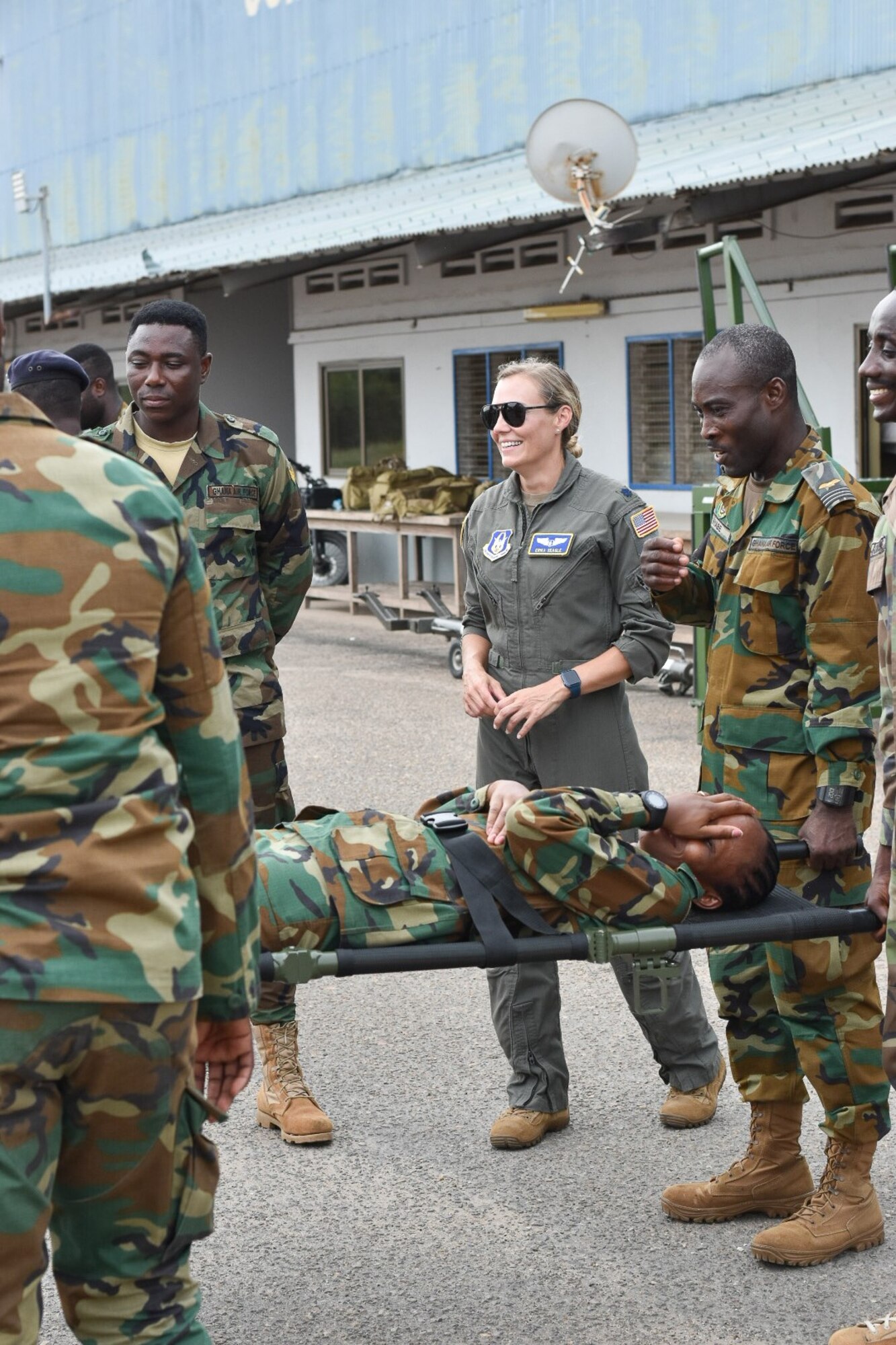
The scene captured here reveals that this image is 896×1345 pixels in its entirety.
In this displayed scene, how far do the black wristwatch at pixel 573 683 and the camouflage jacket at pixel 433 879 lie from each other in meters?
0.70

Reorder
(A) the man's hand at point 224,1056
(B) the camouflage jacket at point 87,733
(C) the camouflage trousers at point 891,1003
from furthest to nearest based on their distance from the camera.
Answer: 1. (C) the camouflage trousers at point 891,1003
2. (A) the man's hand at point 224,1056
3. (B) the camouflage jacket at point 87,733

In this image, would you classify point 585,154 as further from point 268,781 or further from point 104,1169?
point 104,1169

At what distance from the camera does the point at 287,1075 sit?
4590 millimetres

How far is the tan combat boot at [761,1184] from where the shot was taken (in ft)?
12.8

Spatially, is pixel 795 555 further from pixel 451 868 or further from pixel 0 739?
pixel 0 739

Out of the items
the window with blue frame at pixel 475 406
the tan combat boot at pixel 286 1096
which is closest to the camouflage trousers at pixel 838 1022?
the tan combat boot at pixel 286 1096

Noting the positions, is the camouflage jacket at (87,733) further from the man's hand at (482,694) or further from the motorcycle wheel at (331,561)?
the motorcycle wheel at (331,561)

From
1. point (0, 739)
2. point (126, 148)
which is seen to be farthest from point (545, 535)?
point (126, 148)

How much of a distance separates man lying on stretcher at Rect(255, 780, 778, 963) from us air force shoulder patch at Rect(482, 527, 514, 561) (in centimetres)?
103

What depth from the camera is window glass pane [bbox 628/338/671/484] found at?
47.0ft

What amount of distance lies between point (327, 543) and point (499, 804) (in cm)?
1396

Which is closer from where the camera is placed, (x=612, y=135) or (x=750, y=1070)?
(x=750, y=1070)

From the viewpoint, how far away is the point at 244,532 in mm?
4668

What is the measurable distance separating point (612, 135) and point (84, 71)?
15.7m
